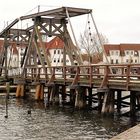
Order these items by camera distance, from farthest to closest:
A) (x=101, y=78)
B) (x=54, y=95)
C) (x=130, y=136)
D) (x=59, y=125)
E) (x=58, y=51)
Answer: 1. (x=58, y=51)
2. (x=54, y=95)
3. (x=101, y=78)
4. (x=59, y=125)
5. (x=130, y=136)

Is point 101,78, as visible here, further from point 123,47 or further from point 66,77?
point 123,47

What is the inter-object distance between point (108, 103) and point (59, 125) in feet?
12.0

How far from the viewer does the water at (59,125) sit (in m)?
17.4

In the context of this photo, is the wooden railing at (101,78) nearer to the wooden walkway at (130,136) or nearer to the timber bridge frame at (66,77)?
the timber bridge frame at (66,77)

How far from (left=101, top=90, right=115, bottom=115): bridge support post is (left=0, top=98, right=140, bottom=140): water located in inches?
19.2

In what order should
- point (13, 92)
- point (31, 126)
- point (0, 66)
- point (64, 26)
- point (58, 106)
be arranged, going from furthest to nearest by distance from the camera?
point (0, 66)
point (13, 92)
point (64, 26)
point (58, 106)
point (31, 126)

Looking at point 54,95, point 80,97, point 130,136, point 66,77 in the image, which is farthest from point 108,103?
point 66,77

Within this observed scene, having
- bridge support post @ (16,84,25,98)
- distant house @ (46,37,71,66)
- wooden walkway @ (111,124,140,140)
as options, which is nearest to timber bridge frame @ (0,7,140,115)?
bridge support post @ (16,84,25,98)

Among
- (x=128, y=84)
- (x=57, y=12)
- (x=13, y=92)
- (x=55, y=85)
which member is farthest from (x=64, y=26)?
(x=128, y=84)

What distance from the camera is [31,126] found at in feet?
66.2

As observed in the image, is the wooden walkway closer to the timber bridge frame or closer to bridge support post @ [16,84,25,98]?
the timber bridge frame

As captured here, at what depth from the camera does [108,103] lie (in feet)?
74.5

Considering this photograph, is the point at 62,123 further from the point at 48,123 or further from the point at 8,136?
the point at 8,136

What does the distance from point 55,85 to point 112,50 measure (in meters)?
71.9
